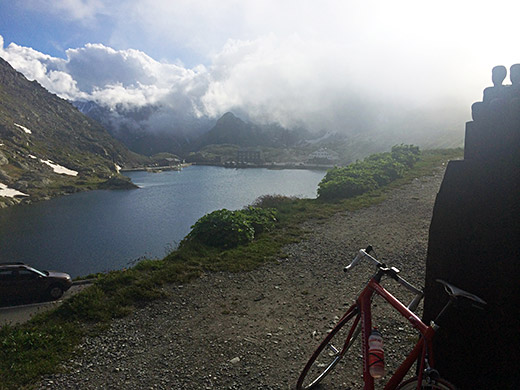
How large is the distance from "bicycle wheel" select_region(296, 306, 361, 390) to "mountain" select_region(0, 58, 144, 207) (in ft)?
202

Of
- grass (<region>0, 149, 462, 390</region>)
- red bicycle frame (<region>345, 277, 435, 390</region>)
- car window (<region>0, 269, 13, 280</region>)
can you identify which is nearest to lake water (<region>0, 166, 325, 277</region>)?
grass (<region>0, 149, 462, 390</region>)

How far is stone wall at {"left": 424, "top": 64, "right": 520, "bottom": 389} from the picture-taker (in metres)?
2.58

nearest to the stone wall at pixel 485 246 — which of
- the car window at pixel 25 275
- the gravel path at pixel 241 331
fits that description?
the gravel path at pixel 241 331

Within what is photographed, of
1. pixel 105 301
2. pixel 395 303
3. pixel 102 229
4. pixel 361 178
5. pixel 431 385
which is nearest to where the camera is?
pixel 431 385

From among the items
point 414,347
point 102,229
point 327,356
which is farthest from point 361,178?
point 102,229

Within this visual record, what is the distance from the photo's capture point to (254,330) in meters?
5.77

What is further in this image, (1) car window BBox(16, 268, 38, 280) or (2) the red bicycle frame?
(1) car window BBox(16, 268, 38, 280)

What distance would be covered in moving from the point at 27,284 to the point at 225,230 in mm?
6365

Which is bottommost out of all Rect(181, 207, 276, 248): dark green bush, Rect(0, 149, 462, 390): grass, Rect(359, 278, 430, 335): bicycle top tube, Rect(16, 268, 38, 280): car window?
Rect(16, 268, 38, 280): car window

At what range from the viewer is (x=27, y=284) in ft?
34.8

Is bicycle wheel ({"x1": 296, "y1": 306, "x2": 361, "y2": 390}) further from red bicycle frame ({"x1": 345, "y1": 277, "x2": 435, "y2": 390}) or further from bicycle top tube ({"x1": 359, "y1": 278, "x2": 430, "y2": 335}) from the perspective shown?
bicycle top tube ({"x1": 359, "y1": 278, "x2": 430, "y2": 335})

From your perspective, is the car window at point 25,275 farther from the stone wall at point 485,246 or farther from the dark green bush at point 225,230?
the stone wall at point 485,246

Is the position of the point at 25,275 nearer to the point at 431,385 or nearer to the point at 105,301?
the point at 105,301

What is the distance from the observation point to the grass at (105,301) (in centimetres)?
495
